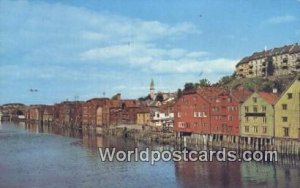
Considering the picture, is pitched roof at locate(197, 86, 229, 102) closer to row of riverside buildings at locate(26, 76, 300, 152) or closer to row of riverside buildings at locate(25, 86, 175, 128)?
row of riverside buildings at locate(26, 76, 300, 152)

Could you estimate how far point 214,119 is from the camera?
5728 cm

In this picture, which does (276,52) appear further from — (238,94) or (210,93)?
(238,94)

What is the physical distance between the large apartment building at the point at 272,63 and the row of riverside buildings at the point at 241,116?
3670cm

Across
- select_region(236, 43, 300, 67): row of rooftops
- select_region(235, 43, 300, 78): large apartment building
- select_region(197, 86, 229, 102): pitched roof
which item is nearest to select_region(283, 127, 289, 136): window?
select_region(197, 86, 229, 102): pitched roof

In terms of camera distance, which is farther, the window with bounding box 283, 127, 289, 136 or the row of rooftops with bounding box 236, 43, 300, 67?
the row of rooftops with bounding box 236, 43, 300, 67

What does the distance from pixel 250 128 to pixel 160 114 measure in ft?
121

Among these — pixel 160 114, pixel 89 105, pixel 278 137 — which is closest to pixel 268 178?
pixel 278 137

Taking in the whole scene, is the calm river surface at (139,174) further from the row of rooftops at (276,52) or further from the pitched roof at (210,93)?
the row of rooftops at (276,52)

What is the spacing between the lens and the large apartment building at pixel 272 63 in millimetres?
94225

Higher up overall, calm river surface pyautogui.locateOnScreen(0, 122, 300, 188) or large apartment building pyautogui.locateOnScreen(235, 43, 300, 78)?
large apartment building pyautogui.locateOnScreen(235, 43, 300, 78)

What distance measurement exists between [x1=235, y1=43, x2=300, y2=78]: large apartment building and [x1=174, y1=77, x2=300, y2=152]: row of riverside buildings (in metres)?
36.7

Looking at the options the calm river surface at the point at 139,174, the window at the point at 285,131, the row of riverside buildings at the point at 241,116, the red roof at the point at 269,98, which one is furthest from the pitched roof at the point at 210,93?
the calm river surface at the point at 139,174

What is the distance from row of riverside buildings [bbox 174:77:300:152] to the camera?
150 ft

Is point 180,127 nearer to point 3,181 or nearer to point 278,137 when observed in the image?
point 278,137
